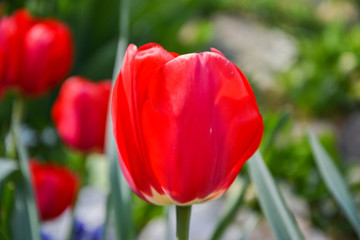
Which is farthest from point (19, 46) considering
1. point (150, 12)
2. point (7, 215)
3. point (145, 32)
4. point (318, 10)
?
point (318, 10)

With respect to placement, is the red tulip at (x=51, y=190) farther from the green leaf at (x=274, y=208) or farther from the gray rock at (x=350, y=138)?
the gray rock at (x=350, y=138)

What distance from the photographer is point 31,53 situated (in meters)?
0.65

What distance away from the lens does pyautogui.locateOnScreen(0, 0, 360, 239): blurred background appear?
1.10m

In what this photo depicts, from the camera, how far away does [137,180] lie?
0.27m

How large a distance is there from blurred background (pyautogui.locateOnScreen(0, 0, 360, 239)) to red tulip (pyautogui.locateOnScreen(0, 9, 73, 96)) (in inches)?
6.0

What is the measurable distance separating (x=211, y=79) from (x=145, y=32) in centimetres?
103

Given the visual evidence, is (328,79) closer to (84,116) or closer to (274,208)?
(84,116)

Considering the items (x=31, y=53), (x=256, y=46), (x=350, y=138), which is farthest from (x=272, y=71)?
(x=31, y=53)

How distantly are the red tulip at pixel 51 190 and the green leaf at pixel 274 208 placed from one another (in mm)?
302

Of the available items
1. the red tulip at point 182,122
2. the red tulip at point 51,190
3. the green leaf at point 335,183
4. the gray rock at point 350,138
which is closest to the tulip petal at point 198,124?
the red tulip at point 182,122

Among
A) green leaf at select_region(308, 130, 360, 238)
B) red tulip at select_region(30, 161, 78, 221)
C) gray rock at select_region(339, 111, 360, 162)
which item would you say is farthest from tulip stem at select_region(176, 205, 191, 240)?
gray rock at select_region(339, 111, 360, 162)

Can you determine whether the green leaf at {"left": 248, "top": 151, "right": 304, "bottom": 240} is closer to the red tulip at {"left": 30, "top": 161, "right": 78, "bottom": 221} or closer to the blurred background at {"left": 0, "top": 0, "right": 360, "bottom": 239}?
the blurred background at {"left": 0, "top": 0, "right": 360, "bottom": 239}

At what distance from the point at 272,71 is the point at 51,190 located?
2.88 meters

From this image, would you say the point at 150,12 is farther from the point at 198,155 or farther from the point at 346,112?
the point at 346,112
